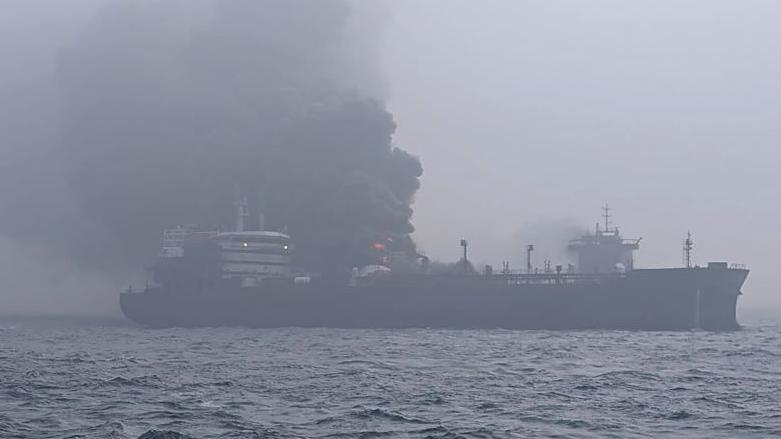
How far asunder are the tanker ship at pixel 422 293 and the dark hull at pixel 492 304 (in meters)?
0.09

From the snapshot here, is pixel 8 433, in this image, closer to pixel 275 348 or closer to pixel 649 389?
pixel 649 389

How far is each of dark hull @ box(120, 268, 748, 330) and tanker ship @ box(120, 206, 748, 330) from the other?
0.28ft

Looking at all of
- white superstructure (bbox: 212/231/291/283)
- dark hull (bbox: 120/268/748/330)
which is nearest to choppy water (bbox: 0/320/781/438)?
→ dark hull (bbox: 120/268/748/330)

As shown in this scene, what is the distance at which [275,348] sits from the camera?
164 ft

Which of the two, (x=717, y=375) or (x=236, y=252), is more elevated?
(x=236, y=252)

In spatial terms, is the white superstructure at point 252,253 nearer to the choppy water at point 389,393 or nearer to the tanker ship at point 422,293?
the tanker ship at point 422,293

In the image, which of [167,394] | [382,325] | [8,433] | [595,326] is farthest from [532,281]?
[8,433]

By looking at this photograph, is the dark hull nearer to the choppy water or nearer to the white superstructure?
the white superstructure

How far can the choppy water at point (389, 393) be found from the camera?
2216cm

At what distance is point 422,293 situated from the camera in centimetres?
8619

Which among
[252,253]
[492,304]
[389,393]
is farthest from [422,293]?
[389,393]

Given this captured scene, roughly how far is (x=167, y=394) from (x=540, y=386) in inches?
450

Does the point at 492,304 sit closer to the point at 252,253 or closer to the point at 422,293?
the point at 422,293

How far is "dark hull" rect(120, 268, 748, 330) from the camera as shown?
7806 centimetres
